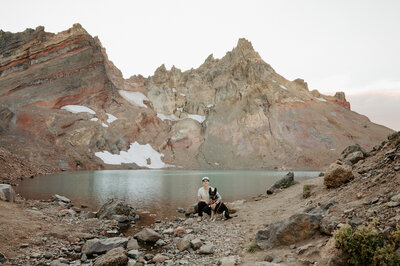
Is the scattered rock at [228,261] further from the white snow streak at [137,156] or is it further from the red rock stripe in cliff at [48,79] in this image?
the red rock stripe in cliff at [48,79]

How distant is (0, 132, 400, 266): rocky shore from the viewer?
7.59m

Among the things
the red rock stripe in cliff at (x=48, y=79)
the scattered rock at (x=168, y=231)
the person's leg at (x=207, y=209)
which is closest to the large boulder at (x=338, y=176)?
the person's leg at (x=207, y=209)

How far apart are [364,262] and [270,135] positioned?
12453 cm

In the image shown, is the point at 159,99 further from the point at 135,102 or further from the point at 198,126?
the point at 198,126

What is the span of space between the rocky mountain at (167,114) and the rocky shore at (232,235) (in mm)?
75767

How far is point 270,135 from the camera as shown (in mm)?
125875

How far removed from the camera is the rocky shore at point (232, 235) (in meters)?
7.59

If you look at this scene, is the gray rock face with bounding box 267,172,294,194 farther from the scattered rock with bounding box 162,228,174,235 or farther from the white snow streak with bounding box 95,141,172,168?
the white snow streak with bounding box 95,141,172,168

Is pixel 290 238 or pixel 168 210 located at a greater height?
pixel 290 238

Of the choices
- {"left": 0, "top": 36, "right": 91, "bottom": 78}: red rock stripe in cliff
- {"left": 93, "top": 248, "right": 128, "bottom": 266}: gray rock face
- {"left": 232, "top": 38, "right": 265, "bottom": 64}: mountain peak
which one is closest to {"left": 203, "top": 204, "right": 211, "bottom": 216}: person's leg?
{"left": 93, "top": 248, "right": 128, "bottom": 266}: gray rock face

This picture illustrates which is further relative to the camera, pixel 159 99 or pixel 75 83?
pixel 159 99

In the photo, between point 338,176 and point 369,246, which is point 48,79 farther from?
point 369,246

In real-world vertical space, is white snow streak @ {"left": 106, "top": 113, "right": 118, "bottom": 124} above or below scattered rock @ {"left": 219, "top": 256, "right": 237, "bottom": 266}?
above

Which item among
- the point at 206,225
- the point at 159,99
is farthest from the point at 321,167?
the point at 206,225
